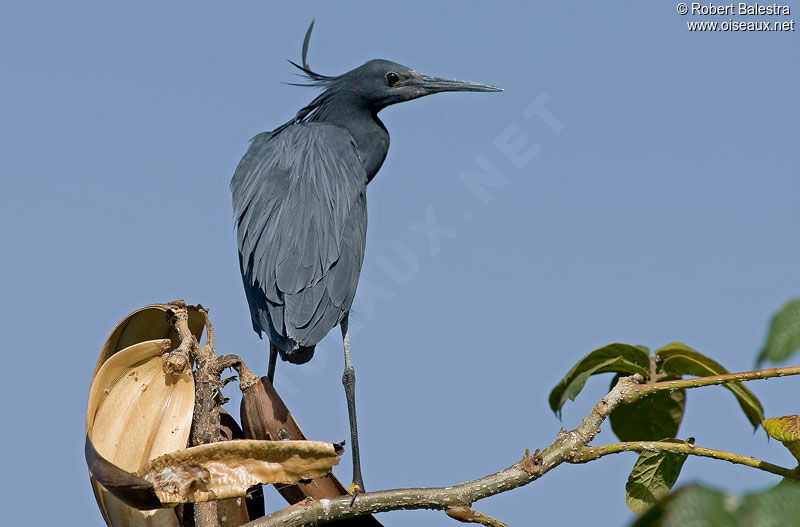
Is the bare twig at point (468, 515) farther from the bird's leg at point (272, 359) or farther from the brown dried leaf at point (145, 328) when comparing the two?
the bird's leg at point (272, 359)

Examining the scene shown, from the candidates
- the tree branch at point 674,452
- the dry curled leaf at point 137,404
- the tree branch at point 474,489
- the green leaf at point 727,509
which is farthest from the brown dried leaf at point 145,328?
the green leaf at point 727,509

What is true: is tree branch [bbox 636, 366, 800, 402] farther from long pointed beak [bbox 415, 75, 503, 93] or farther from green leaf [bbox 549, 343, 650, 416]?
long pointed beak [bbox 415, 75, 503, 93]

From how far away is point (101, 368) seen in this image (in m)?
2.72

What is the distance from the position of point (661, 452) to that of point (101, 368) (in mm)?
A: 1690

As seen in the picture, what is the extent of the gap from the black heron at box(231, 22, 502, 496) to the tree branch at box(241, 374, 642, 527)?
1030 millimetres

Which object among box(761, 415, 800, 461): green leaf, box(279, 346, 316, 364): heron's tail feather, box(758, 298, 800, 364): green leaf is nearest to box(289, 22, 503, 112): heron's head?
box(279, 346, 316, 364): heron's tail feather

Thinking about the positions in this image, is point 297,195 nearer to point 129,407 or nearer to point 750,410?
point 129,407

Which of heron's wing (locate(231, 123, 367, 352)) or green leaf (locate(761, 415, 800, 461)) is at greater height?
heron's wing (locate(231, 123, 367, 352))

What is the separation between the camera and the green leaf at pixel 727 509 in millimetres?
822

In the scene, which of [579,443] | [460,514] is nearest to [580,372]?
[579,443]

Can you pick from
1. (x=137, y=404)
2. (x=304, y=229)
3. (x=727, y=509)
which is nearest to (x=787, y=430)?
(x=727, y=509)

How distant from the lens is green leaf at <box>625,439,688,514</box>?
97.1 inches

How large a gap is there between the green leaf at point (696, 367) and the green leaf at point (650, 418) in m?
0.32

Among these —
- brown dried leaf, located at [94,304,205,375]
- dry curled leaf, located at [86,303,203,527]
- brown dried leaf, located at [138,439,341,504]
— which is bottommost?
brown dried leaf, located at [138,439,341,504]
